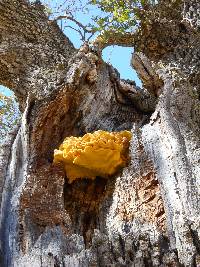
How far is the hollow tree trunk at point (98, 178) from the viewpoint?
203cm

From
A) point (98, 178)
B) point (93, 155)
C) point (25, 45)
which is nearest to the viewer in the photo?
point (93, 155)

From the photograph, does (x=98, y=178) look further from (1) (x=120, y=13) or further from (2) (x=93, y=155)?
(1) (x=120, y=13)

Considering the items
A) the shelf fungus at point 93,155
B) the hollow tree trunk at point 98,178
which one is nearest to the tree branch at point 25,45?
the hollow tree trunk at point 98,178

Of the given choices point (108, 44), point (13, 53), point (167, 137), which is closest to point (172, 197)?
point (167, 137)

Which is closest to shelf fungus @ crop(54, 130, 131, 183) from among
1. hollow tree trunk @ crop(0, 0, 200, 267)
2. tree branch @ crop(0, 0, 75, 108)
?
hollow tree trunk @ crop(0, 0, 200, 267)

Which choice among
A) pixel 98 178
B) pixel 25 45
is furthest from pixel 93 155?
pixel 25 45

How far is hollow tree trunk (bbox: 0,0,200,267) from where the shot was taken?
6.66 ft

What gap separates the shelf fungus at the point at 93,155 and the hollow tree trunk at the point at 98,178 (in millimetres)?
67

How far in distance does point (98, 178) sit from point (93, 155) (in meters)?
0.22

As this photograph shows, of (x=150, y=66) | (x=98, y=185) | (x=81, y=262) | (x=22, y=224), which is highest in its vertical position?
(x=150, y=66)

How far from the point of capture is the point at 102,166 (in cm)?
281

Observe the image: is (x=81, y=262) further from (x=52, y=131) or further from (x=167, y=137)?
(x=52, y=131)

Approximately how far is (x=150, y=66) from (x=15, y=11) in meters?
1.81

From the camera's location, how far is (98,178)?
291 centimetres
